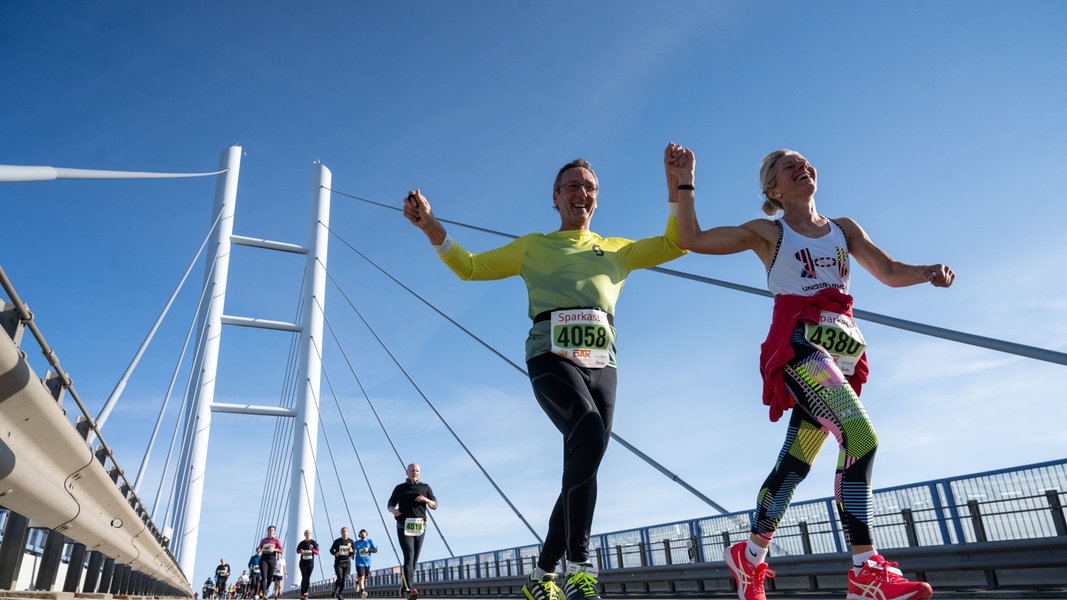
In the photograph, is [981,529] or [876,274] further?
[981,529]

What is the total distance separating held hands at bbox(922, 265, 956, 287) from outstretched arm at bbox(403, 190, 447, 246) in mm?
2328

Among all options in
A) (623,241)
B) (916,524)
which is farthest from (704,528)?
(623,241)

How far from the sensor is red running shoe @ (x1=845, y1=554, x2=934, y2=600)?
8.42ft

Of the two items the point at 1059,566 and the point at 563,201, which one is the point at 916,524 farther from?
the point at 563,201

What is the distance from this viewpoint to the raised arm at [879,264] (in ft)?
11.7

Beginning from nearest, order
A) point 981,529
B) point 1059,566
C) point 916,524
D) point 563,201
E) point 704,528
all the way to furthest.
→ point 563,201, point 1059,566, point 981,529, point 916,524, point 704,528

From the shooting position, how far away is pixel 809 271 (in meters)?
3.43

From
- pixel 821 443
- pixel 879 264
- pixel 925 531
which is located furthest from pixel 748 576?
pixel 925 531

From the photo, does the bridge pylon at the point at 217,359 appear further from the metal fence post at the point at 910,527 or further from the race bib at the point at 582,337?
the race bib at the point at 582,337

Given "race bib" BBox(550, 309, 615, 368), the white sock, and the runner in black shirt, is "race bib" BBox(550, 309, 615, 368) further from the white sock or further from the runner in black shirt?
the runner in black shirt

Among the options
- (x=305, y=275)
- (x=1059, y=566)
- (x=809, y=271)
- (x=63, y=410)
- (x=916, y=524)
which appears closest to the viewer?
(x=63, y=410)

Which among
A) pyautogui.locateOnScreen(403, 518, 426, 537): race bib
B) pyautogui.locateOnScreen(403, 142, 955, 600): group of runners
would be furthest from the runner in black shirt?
pyautogui.locateOnScreen(403, 142, 955, 600): group of runners

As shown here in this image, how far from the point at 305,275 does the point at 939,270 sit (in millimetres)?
17036

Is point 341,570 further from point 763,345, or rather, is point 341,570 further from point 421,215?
point 763,345
